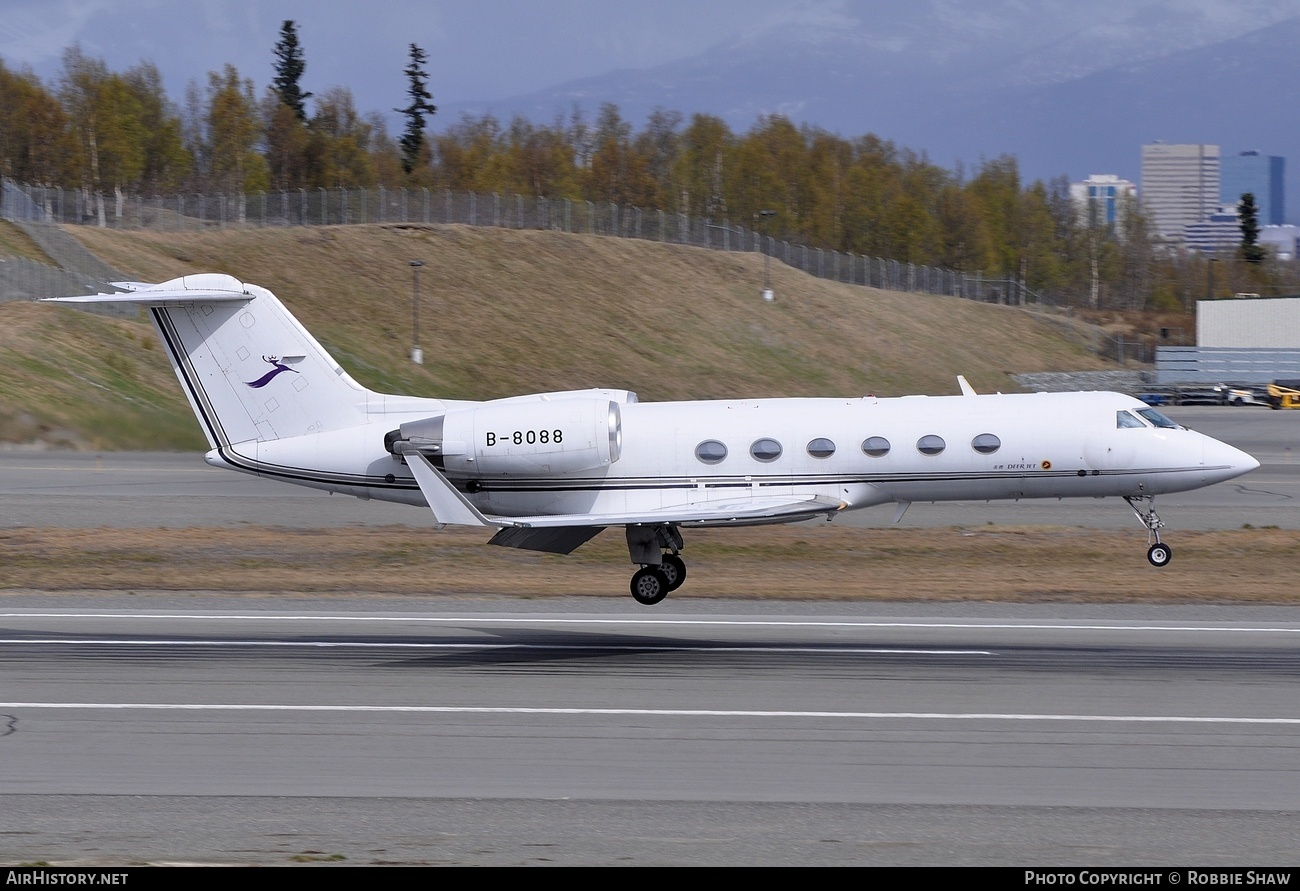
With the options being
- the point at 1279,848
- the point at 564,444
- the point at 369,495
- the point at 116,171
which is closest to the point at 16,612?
the point at 369,495

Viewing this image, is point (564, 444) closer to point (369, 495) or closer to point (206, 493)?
point (369, 495)

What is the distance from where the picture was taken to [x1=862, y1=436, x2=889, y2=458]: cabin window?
19.5 m

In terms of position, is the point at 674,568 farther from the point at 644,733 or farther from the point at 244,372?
the point at 644,733

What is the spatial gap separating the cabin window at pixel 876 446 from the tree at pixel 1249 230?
149563 millimetres

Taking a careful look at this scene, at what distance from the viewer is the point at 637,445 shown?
64.7 feet

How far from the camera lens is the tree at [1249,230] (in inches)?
6089

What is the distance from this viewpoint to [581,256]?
92938 millimetres

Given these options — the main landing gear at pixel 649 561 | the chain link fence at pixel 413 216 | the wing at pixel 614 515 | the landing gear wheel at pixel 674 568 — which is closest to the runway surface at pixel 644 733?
the landing gear wheel at pixel 674 568

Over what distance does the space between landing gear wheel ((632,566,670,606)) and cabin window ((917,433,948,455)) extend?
402 cm

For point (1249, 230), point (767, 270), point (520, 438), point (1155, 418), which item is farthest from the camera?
point (1249, 230)

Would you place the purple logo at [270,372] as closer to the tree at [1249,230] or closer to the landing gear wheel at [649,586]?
the landing gear wheel at [649,586]

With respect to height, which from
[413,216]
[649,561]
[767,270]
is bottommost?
[649,561]

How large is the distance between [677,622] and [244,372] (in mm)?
7268

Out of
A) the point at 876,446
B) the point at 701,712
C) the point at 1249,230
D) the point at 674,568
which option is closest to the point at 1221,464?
the point at 876,446
